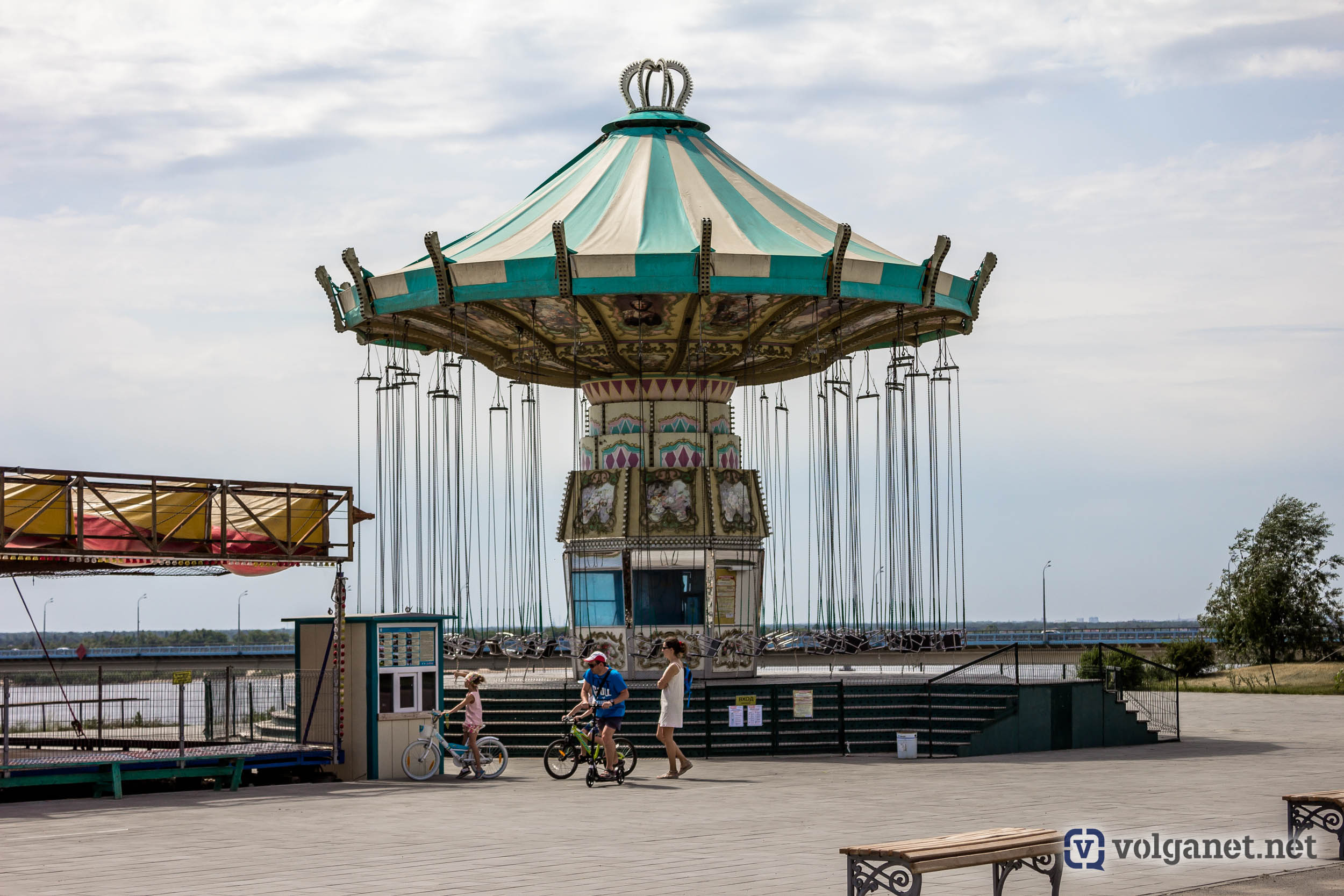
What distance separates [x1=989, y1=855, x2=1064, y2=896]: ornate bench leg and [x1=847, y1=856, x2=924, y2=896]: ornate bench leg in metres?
0.72

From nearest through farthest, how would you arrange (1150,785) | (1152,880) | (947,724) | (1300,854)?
(1152,880), (1300,854), (1150,785), (947,724)

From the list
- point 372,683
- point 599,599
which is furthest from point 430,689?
point 599,599

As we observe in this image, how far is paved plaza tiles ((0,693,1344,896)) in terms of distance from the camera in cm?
1105

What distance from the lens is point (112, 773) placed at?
57.0ft

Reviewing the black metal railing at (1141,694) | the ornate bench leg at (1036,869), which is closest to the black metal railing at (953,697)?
the black metal railing at (1141,694)

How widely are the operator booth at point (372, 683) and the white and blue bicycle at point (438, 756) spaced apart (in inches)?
13.1

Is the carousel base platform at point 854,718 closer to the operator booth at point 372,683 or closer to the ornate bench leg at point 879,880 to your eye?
the operator booth at point 372,683

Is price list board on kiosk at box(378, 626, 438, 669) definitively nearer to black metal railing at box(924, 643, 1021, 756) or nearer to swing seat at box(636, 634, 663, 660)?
black metal railing at box(924, 643, 1021, 756)

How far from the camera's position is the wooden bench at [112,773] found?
16.9 m

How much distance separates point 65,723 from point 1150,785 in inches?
1069

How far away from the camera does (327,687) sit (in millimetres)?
19875

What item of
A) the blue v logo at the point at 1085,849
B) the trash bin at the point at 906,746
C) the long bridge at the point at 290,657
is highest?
the blue v logo at the point at 1085,849

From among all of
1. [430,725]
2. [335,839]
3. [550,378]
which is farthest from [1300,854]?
[550,378]

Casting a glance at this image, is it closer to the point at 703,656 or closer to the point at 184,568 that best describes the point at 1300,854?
the point at 184,568
